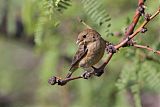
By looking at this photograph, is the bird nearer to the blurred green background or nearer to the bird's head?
the bird's head

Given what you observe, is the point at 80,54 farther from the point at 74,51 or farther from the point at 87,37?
the point at 74,51

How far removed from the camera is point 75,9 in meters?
4.34

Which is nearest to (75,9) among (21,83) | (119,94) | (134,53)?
(119,94)

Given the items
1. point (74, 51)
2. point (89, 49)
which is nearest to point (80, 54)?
point (89, 49)

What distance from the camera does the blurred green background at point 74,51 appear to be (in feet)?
9.59

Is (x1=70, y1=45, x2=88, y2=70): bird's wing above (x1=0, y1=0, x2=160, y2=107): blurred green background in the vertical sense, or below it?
above

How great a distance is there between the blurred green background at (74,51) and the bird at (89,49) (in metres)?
0.12

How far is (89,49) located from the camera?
1956 millimetres

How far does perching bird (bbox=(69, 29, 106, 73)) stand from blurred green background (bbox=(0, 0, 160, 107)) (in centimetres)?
12

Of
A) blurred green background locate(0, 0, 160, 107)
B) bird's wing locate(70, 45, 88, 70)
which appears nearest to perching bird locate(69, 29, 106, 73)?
bird's wing locate(70, 45, 88, 70)

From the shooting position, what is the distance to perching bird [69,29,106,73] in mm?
1936

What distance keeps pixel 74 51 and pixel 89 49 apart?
242 cm

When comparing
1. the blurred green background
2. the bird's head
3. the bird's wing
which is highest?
the bird's head

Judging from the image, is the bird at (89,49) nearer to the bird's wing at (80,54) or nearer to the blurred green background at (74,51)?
the bird's wing at (80,54)
